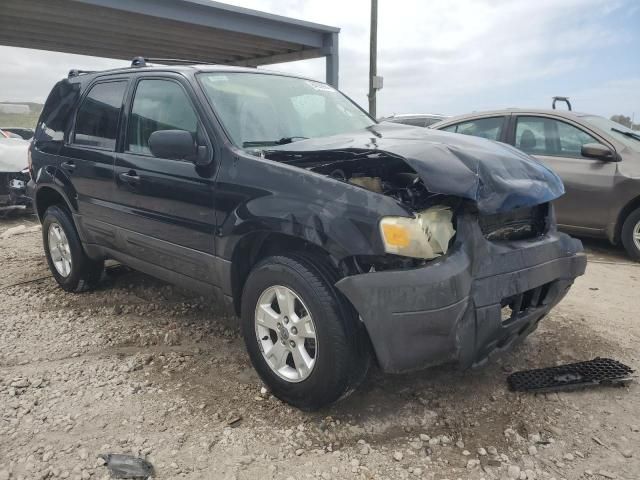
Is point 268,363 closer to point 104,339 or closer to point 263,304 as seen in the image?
point 263,304

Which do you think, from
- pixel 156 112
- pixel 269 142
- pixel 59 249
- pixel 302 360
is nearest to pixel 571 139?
pixel 269 142

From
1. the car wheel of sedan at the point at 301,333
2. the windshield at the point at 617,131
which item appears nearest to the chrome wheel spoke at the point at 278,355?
the car wheel of sedan at the point at 301,333

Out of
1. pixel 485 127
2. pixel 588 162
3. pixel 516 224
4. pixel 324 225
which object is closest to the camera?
pixel 324 225

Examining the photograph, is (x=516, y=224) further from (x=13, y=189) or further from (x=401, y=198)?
(x=13, y=189)

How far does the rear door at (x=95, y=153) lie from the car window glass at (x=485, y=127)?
4120 mm

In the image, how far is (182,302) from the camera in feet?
14.3

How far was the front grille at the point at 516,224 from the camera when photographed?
2.64 m

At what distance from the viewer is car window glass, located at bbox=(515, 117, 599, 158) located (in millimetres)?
5773

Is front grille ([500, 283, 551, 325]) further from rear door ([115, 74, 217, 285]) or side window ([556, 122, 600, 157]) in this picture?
side window ([556, 122, 600, 157])

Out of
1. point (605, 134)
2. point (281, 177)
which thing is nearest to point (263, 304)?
point (281, 177)

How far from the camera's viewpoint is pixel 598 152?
546 centimetres

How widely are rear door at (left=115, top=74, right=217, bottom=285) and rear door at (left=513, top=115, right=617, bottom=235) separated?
14.1 ft

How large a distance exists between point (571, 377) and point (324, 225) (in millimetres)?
1732

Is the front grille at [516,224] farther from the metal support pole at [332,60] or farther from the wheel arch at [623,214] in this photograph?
the metal support pole at [332,60]
